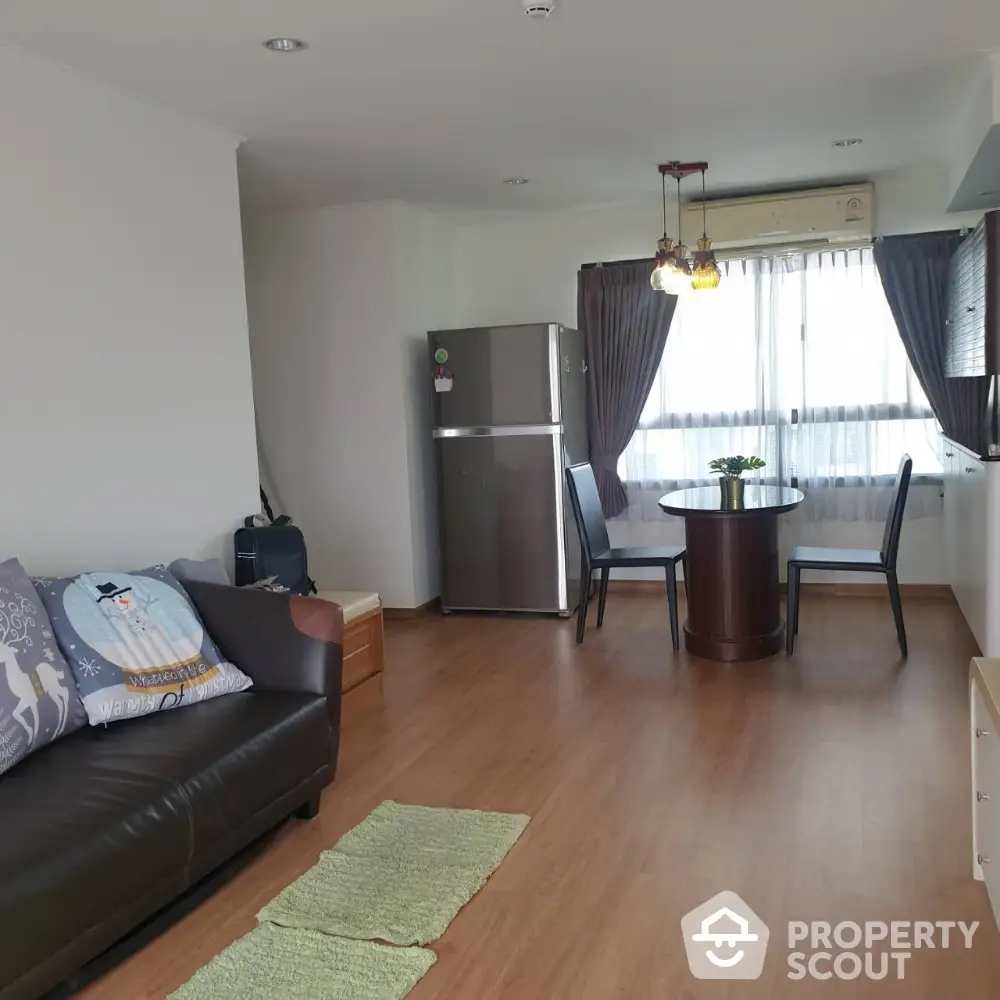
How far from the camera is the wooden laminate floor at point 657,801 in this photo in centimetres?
211

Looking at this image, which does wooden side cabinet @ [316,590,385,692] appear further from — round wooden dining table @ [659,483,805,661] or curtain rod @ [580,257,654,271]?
curtain rod @ [580,257,654,271]

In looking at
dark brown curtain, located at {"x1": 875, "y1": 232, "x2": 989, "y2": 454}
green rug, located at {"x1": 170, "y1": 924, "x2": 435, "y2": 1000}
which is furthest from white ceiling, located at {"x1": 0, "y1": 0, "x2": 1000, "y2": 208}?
green rug, located at {"x1": 170, "y1": 924, "x2": 435, "y2": 1000}

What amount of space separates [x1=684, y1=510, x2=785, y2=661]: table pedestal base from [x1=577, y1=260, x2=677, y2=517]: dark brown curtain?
1.51 m

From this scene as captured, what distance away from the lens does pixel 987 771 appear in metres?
2.05

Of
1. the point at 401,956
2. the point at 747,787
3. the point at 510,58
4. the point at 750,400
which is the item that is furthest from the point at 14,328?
the point at 750,400

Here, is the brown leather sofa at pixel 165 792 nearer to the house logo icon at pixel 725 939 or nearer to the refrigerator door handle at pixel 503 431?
the house logo icon at pixel 725 939

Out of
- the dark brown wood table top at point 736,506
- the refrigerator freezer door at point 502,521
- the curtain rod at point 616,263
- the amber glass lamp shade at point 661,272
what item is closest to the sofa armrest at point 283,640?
the dark brown wood table top at point 736,506

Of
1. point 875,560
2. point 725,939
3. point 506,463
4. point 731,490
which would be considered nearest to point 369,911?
point 725,939

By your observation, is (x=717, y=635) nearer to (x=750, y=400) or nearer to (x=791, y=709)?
(x=791, y=709)

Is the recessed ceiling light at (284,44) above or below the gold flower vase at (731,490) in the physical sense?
above

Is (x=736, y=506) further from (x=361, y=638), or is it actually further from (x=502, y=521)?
(x=361, y=638)

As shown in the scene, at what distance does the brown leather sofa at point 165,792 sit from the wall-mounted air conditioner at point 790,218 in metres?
3.67

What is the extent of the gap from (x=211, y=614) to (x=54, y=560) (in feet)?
1.77

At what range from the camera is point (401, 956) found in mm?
2150
